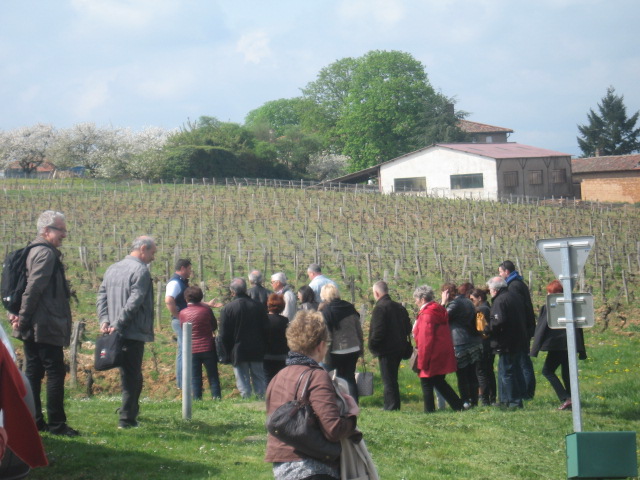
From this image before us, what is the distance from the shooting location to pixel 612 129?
89312 millimetres

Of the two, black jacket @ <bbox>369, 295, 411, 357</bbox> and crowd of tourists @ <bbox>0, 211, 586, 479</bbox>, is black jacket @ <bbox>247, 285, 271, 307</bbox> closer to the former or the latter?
crowd of tourists @ <bbox>0, 211, 586, 479</bbox>

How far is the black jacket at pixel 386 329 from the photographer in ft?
37.4

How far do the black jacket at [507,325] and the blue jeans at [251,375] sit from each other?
3341mm

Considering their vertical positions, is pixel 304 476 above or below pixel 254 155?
below

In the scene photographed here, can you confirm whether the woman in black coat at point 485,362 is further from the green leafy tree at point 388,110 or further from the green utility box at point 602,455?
the green leafy tree at point 388,110

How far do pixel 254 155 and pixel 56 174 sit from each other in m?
20.0

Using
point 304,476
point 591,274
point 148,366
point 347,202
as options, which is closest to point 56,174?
point 347,202

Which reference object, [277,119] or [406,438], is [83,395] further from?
[277,119]

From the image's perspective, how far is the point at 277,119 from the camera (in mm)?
122250

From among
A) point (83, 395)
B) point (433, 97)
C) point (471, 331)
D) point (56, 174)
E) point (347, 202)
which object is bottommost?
point (83, 395)

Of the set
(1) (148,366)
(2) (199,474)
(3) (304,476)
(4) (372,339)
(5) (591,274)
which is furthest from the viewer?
(5) (591,274)

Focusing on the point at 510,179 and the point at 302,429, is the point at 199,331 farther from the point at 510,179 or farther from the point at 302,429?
the point at 510,179

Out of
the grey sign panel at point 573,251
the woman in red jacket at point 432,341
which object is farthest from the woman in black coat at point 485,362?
the grey sign panel at point 573,251

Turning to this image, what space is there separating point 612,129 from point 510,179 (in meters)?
30.3
